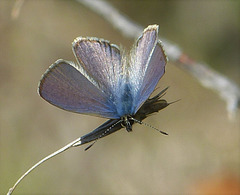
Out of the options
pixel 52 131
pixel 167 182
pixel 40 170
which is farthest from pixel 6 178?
pixel 167 182

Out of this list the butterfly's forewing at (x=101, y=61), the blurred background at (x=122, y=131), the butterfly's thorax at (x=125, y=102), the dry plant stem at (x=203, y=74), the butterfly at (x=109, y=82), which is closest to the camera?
the butterfly at (x=109, y=82)

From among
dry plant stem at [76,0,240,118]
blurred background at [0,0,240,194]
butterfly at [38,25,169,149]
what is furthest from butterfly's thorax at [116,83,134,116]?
blurred background at [0,0,240,194]

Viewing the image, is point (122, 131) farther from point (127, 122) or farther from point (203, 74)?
point (127, 122)

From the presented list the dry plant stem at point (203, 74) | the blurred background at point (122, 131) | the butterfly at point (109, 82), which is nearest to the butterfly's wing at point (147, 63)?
the butterfly at point (109, 82)

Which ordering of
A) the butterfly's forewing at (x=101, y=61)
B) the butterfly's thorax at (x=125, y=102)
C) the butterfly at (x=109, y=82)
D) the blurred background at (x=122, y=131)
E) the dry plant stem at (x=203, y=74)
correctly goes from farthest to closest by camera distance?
the blurred background at (x=122, y=131) → the dry plant stem at (x=203, y=74) → the butterfly's forewing at (x=101, y=61) → the butterfly's thorax at (x=125, y=102) → the butterfly at (x=109, y=82)

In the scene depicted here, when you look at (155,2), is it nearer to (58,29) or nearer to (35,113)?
(58,29)

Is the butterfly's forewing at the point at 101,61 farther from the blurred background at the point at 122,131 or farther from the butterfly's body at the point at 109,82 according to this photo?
the blurred background at the point at 122,131

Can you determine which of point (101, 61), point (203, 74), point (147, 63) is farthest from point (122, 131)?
point (147, 63)
